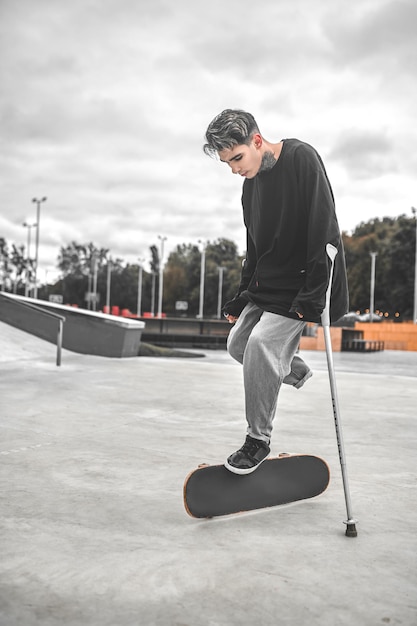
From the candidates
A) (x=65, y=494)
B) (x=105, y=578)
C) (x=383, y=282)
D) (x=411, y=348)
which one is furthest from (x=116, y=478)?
(x=383, y=282)

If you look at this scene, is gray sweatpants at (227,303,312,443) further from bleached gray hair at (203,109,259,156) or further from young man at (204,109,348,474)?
bleached gray hair at (203,109,259,156)

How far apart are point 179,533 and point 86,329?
476 inches

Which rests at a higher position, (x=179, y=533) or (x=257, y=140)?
(x=257, y=140)

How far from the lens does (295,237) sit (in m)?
3.09

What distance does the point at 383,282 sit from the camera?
70.7m

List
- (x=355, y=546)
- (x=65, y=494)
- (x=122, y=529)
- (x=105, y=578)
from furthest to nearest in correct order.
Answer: (x=65, y=494) < (x=122, y=529) < (x=355, y=546) < (x=105, y=578)

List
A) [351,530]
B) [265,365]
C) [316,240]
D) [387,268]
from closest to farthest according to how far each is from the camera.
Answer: [351,530]
[316,240]
[265,365]
[387,268]

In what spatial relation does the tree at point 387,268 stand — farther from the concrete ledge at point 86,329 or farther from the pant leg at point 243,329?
the pant leg at point 243,329

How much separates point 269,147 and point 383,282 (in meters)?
70.2

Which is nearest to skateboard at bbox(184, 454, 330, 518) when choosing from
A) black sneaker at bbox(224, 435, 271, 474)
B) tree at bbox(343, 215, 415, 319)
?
black sneaker at bbox(224, 435, 271, 474)

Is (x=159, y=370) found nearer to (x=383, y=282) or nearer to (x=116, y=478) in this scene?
(x=116, y=478)

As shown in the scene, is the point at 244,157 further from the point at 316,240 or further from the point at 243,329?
the point at 243,329

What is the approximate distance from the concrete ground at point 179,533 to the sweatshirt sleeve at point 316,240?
3.26 ft

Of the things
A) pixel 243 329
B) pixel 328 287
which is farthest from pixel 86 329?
pixel 328 287
